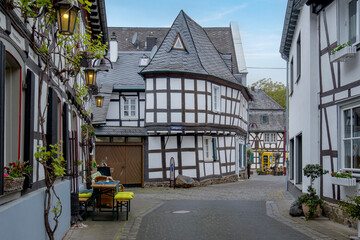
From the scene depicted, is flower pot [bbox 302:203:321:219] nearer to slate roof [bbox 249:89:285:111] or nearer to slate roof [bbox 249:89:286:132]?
slate roof [bbox 249:89:286:132]

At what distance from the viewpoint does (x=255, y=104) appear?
5100 centimetres

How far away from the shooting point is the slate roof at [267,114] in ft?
160

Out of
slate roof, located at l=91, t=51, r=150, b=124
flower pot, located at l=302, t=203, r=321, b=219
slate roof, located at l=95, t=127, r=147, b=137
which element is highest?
slate roof, located at l=91, t=51, r=150, b=124

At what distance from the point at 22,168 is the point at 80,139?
324 inches

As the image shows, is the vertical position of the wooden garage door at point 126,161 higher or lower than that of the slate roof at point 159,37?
lower

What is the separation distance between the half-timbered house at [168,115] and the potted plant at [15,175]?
52.5 feet

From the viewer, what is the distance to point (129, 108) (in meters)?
23.3

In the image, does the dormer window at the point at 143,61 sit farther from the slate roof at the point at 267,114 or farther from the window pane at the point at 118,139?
the slate roof at the point at 267,114

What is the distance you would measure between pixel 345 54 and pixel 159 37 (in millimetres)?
30929

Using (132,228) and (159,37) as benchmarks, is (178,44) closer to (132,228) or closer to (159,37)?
(132,228)

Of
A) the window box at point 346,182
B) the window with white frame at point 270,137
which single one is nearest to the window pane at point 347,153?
the window box at point 346,182

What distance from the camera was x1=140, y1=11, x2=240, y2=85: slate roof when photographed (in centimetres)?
2247

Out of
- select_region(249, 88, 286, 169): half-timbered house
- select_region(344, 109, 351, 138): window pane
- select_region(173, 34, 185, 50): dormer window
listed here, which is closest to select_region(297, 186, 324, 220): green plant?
select_region(344, 109, 351, 138): window pane

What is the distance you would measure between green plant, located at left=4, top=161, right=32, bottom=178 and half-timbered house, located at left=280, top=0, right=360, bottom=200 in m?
6.45
